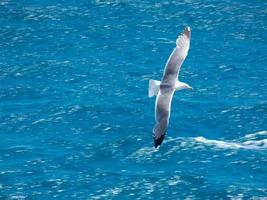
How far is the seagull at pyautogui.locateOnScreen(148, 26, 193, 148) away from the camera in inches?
1109

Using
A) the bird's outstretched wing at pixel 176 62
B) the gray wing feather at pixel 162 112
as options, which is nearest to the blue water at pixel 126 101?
the bird's outstretched wing at pixel 176 62

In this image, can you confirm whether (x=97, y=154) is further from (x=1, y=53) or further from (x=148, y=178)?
(x=1, y=53)

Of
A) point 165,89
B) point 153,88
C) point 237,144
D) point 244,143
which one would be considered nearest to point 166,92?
point 165,89

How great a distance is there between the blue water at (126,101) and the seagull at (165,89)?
7.30 metres

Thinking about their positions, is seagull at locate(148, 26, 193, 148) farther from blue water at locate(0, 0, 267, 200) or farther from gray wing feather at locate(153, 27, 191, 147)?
blue water at locate(0, 0, 267, 200)

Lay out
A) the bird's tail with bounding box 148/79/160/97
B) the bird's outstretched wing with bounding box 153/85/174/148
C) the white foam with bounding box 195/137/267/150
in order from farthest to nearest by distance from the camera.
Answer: the white foam with bounding box 195/137/267/150, the bird's tail with bounding box 148/79/160/97, the bird's outstretched wing with bounding box 153/85/174/148

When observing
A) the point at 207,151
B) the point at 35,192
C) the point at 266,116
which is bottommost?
the point at 35,192

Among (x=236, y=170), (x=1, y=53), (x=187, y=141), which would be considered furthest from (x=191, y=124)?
(x=1, y=53)

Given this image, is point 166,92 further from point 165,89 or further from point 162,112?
point 162,112

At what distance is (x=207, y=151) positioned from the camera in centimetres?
4006

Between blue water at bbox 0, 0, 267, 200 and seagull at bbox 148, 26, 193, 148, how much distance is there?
24.0ft

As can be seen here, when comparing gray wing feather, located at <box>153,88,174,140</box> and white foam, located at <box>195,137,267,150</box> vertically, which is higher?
white foam, located at <box>195,137,267,150</box>

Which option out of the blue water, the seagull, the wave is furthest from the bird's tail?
the wave

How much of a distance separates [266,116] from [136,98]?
24.1 feet
